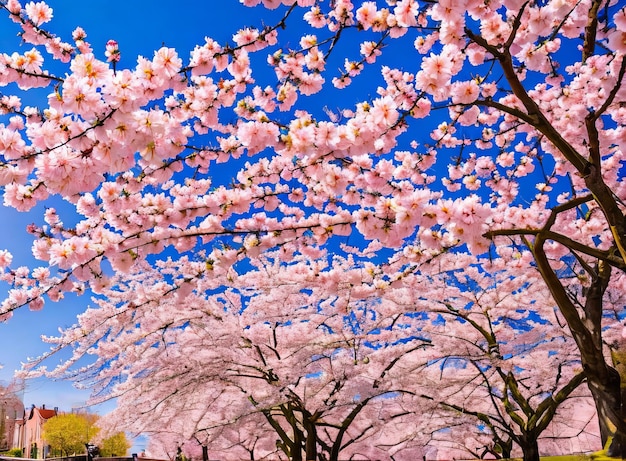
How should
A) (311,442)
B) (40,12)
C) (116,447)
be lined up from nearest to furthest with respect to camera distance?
(40,12) < (311,442) < (116,447)

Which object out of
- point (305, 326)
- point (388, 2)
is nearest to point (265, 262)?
point (305, 326)

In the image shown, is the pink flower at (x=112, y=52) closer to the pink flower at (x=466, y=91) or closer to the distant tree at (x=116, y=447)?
the pink flower at (x=466, y=91)

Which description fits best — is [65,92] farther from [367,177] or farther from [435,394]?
[435,394]

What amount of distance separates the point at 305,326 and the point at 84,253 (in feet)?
25.1

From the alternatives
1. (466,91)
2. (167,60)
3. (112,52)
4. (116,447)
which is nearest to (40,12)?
(112,52)

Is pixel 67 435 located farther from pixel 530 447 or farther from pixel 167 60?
pixel 167 60

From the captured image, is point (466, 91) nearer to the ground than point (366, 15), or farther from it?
nearer to the ground

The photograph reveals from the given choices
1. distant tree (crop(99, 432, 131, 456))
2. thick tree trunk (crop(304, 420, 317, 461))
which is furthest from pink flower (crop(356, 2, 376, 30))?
distant tree (crop(99, 432, 131, 456))

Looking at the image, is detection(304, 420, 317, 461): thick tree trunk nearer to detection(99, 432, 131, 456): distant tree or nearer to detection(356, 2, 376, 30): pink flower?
detection(356, 2, 376, 30): pink flower

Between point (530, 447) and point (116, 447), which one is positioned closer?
point (530, 447)

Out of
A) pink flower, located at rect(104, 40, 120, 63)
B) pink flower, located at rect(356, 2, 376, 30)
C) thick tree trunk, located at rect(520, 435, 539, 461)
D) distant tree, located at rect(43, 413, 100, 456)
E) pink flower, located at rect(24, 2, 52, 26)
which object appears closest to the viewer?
pink flower, located at rect(104, 40, 120, 63)

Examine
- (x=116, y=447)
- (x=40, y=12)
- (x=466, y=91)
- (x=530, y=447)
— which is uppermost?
(x=40, y=12)

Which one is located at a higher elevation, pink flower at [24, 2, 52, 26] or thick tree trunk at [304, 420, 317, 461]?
pink flower at [24, 2, 52, 26]

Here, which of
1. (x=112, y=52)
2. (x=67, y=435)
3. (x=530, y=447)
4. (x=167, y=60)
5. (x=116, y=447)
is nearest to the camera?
(x=167, y=60)
